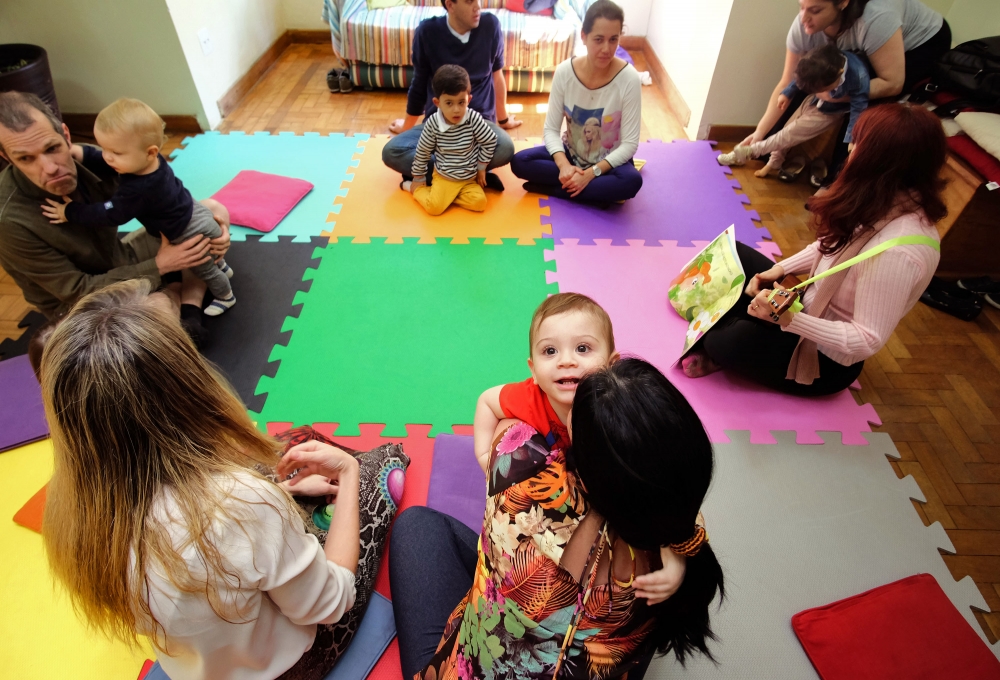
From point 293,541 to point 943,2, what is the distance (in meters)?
4.56

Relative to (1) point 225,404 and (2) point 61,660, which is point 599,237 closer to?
(1) point 225,404

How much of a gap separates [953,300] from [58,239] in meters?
4.03

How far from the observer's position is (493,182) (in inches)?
133

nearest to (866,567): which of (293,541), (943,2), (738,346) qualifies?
(738,346)

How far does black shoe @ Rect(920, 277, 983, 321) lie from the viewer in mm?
2621

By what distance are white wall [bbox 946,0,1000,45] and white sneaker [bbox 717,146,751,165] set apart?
1380 millimetres

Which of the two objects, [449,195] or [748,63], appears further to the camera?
[748,63]

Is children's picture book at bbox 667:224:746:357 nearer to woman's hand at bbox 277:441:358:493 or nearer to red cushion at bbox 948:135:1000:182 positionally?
red cushion at bbox 948:135:1000:182

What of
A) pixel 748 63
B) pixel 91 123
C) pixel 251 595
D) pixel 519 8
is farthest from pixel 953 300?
pixel 91 123

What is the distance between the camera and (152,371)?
88cm

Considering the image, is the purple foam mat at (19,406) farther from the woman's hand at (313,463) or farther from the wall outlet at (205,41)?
the wall outlet at (205,41)

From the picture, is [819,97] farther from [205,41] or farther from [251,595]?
[205,41]

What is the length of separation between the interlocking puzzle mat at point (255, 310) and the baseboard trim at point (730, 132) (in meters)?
2.86

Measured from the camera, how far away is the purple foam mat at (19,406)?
6.61ft
